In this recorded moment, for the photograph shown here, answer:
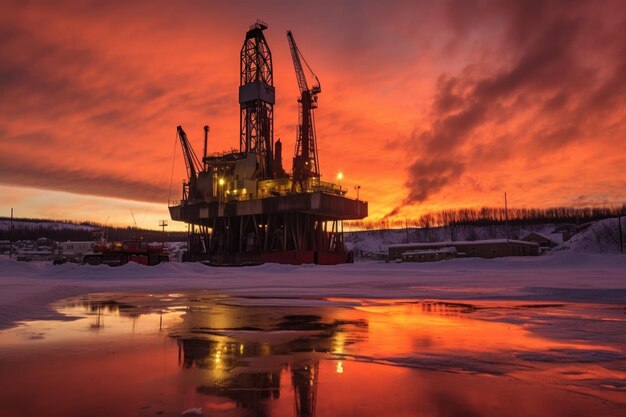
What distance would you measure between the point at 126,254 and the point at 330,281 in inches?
1504

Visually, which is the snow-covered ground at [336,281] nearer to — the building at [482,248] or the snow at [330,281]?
the snow at [330,281]

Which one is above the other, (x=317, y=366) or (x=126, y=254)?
(x=126, y=254)

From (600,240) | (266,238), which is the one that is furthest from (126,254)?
(600,240)

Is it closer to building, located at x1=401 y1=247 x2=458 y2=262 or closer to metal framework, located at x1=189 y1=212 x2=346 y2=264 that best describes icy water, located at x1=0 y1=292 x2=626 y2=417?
metal framework, located at x1=189 y1=212 x2=346 y2=264

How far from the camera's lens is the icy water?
5.62 meters

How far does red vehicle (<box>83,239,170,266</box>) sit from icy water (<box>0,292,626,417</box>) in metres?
52.2

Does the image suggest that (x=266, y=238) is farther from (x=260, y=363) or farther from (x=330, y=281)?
(x=260, y=363)

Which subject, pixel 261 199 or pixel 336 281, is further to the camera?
pixel 261 199

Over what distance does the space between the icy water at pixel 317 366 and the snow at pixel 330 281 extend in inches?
202

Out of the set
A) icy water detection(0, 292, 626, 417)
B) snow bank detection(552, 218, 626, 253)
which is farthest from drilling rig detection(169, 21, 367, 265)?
icy water detection(0, 292, 626, 417)

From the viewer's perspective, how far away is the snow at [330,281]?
2192cm

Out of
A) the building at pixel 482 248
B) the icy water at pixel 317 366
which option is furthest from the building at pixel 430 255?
the icy water at pixel 317 366

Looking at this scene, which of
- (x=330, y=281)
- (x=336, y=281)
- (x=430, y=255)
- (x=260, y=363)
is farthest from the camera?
(x=430, y=255)

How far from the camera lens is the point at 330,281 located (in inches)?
1447
